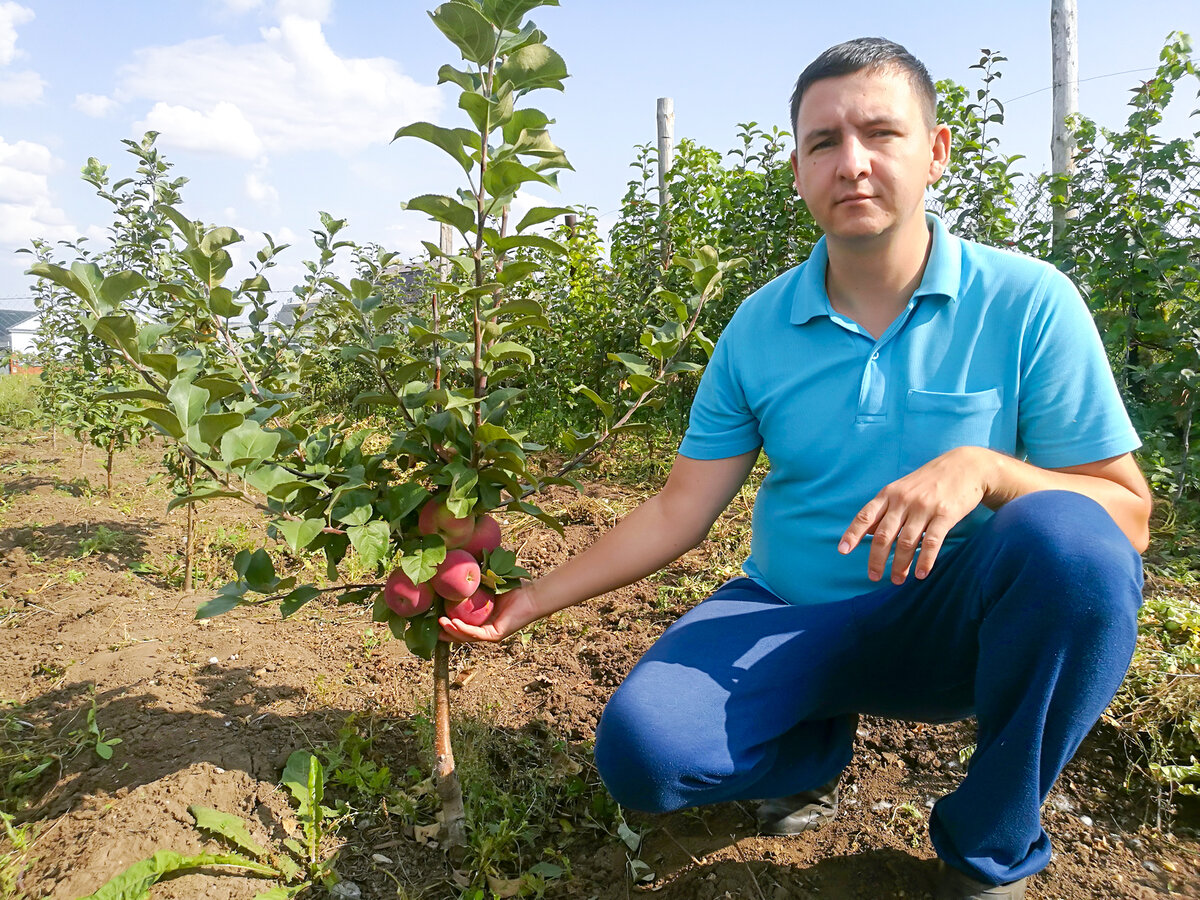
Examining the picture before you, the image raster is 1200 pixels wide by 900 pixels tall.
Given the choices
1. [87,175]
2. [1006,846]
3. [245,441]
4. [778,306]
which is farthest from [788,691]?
[87,175]

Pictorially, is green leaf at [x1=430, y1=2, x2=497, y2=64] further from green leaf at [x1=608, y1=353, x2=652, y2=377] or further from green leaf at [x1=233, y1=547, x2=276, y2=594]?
green leaf at [x1=233, y1=547, x2=276, y2=594]

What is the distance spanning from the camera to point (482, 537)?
1.55 m

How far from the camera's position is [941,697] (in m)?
1.55

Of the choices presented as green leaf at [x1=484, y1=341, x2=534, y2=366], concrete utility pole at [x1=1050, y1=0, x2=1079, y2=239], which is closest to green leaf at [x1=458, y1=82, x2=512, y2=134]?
green leaf at [x1=484, y1=341, x2=534, y2=366]

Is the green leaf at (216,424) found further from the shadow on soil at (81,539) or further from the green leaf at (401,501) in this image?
the shadow on soil at (81,539)

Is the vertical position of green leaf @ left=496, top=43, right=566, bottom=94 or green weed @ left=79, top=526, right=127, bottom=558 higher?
green leaf @ left=496, top=43, right=566, bottom=94

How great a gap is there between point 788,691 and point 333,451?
2.99 ft

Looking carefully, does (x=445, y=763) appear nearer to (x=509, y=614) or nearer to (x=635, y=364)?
(x=509, y=614)

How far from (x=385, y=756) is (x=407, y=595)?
0.69 meters

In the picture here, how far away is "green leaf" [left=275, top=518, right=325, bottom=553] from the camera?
1.28 m

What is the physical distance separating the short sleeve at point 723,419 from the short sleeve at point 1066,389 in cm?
51

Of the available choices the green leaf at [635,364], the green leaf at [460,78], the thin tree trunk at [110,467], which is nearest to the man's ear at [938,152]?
the green leaf at [635,364]

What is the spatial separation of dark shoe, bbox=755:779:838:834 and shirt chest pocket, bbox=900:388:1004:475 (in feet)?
2.31

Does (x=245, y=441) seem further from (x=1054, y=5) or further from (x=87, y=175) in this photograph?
(x=1054, y=5)
